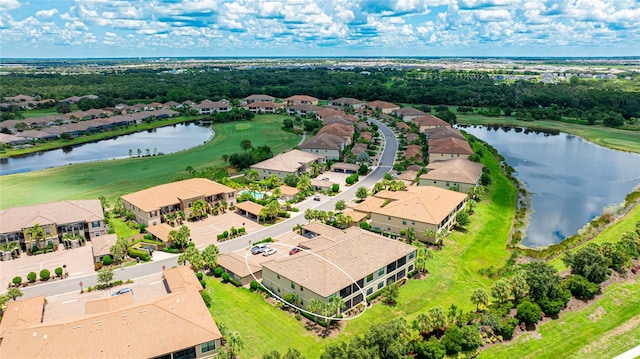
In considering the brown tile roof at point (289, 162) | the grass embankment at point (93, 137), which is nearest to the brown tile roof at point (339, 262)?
the brown tile roof at point (289, 162)

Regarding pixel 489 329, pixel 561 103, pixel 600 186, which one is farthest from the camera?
pixel 561 103

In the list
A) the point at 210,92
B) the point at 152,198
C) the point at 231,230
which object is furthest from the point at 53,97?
the point at 231,230

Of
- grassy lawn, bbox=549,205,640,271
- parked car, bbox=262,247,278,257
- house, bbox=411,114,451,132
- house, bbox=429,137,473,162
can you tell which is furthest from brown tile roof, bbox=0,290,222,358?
house, bbox=411,114,451,132

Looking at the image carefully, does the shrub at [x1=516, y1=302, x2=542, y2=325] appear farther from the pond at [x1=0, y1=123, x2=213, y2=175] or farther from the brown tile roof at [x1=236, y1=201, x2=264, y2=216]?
the pond at [x1=0, y1=123, x2=213, y2=175]

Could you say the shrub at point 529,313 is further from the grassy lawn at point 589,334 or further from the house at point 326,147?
the house at point 326,147

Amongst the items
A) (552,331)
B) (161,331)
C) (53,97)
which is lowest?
(552,331)

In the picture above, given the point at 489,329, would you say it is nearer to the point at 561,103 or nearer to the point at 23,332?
the point at 23,332
